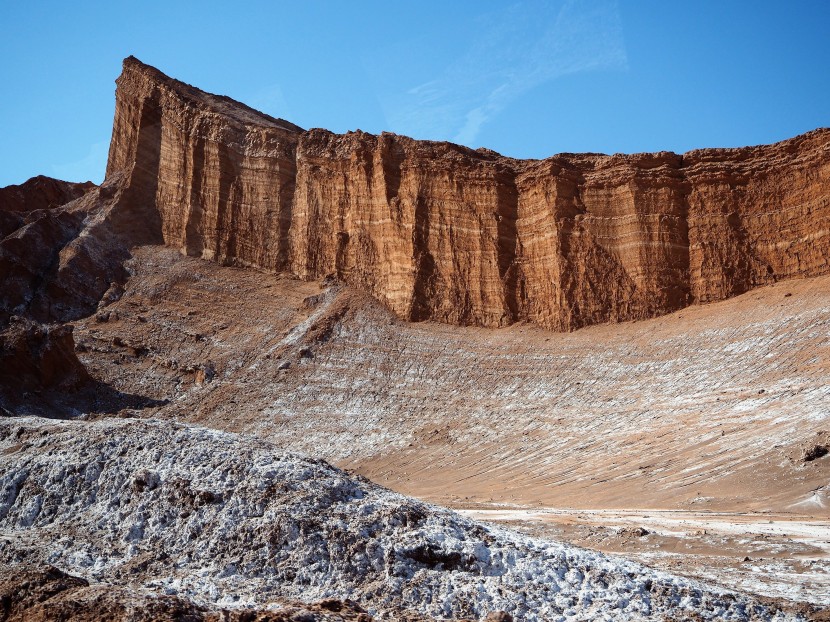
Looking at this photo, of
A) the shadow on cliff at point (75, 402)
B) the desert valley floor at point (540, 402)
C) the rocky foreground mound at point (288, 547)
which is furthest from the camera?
the shadow on cliff at point (75, 402)

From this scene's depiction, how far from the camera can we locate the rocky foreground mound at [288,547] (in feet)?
25.0

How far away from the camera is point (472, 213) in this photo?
42656mm

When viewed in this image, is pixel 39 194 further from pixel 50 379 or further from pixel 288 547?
pixel 288 547

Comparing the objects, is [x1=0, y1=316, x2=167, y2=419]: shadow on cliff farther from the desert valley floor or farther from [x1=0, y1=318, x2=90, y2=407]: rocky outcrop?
the desert valley floor

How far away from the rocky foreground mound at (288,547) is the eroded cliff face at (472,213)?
29.8 metres

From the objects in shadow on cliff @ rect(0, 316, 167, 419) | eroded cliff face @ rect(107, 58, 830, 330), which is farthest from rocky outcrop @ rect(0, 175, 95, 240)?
shadow on cliff @ rect(0, 316, 167, 419)

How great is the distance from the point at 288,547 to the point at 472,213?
35533mm

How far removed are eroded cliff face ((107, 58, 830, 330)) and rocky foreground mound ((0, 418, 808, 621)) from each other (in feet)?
97.7

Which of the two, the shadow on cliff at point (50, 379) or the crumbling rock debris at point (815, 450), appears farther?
the shadow on cliff at point (50, 379)

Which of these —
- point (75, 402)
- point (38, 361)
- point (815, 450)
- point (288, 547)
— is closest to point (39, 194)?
point (38, 361)

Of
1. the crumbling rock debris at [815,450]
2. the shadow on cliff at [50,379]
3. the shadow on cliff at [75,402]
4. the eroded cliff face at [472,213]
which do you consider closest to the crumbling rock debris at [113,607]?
the crumbling rock debris at [815,450]

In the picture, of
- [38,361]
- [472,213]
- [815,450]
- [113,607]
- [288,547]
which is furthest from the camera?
[472,213]

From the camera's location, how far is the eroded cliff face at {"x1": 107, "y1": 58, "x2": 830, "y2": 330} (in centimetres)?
3700

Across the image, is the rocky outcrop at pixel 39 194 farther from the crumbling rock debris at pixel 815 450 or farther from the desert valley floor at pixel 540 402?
the crumbling rock debris at pixel 815 450
